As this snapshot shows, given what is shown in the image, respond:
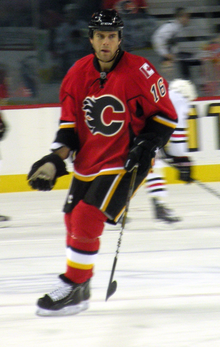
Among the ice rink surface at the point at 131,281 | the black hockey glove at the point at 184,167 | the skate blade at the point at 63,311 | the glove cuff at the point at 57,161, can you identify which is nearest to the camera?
the ice rink surface at the point at 131,281

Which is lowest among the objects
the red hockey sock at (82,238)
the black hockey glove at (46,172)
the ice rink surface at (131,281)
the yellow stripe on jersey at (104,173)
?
the ice rink surface at (131,281)

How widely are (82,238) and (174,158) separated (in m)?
1.80

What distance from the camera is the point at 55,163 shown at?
8.16 feet

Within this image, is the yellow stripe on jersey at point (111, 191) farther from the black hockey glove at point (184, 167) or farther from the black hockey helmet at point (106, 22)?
the black hockey glove at point (184, 167)

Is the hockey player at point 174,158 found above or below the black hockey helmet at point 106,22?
below

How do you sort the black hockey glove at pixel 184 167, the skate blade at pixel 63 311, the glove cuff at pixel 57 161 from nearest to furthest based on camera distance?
the glove cuff at pixel 57 161 < the skate blade at pixel 63 311 < the black hockey glove at pixel 184 167

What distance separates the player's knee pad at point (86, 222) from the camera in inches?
96.2

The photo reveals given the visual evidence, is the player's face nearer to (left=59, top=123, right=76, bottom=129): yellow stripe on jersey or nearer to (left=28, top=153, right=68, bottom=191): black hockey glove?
(left=59, top=123, right=76, bottom=129): yellow stripe on jersey

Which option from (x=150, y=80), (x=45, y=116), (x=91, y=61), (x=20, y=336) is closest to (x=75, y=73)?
(x=91, y=61)

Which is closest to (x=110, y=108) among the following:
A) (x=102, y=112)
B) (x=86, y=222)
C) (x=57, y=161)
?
(x=102, y=112)

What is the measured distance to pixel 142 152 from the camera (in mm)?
2410

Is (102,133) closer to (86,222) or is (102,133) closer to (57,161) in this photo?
(57,161)

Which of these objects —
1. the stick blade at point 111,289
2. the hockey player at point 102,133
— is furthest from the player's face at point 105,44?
the stick blade at point 111,289

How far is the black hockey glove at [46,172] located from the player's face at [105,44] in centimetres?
45
